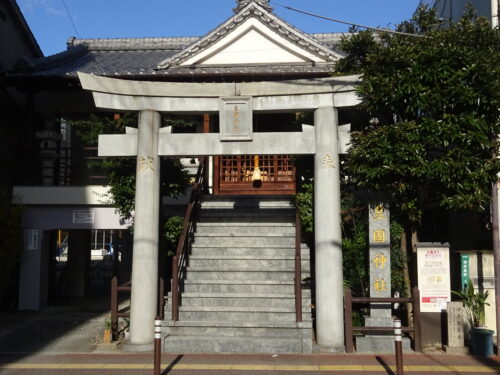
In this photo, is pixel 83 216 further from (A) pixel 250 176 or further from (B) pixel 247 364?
(B) pixel 247 364

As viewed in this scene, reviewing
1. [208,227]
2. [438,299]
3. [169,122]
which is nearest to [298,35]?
[169,122]

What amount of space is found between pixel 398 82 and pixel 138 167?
216 inches

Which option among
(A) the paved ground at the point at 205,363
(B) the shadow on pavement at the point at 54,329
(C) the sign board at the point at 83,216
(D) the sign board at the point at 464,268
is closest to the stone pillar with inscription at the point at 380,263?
(A) the paved ground at the point at 205,363

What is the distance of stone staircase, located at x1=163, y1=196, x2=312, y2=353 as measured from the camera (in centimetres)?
982

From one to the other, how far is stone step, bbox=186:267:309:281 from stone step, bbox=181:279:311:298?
9.5 inches

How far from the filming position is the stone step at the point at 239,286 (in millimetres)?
11312

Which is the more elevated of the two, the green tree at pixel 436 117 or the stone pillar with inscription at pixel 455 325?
the green tree at pixel 436 117

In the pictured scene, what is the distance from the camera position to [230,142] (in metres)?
10.3

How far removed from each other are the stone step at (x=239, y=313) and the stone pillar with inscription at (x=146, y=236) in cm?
81

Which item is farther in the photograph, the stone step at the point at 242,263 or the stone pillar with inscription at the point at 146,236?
the stone step at the point at 242,263

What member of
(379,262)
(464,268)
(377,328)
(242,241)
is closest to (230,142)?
(242,241)

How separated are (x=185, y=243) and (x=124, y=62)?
1118 cm

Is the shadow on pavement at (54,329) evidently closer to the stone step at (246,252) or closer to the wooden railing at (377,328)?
the stone step at (246,252)

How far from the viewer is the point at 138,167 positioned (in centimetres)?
1034
